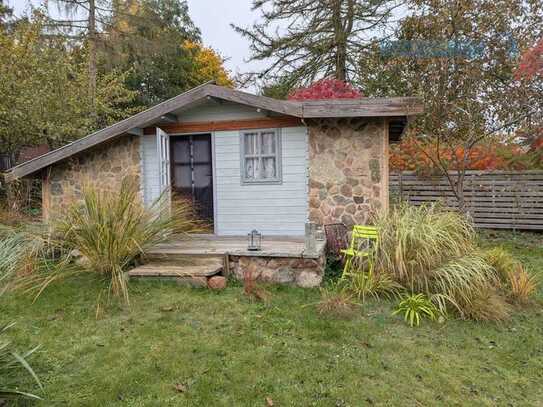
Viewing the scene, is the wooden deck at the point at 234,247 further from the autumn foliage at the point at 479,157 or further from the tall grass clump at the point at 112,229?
the autumn foliage at the point at 479,157

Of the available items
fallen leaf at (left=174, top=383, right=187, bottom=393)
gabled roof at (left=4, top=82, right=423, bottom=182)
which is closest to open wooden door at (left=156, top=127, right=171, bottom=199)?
gabled roof at (left=4, top=82, right=423, bottom=182)

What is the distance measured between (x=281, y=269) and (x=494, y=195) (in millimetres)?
6658

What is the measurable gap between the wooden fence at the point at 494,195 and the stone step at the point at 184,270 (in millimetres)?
6214

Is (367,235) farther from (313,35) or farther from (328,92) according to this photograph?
(313,35)

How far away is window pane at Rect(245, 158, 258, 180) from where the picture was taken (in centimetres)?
688

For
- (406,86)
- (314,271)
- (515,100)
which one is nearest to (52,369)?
(314,271)

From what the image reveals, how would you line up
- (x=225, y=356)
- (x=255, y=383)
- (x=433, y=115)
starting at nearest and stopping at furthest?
(x=255, y=383), (x=225, y=356), (x=433, y=115)

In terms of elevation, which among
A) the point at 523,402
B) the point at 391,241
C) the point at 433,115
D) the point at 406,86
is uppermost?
the point at 406,86

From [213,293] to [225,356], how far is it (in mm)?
1467

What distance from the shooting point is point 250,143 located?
687 cm

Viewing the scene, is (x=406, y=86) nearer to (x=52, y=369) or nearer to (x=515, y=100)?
(x=515, y=100)

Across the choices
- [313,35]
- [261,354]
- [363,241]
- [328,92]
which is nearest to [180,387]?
[261,354]

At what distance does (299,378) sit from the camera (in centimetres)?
298

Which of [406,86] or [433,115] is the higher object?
[406,86]
